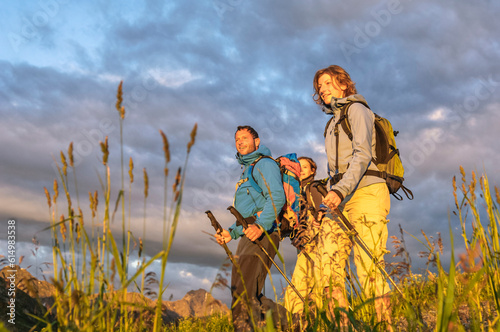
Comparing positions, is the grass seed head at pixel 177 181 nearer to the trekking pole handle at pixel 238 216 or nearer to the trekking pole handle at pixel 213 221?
the trekking pole handle at pixel 238 216

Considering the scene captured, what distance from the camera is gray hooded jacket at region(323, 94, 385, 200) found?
3.85 m

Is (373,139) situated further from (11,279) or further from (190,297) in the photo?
(190,297)

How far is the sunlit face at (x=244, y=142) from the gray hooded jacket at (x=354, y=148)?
4.47 feet

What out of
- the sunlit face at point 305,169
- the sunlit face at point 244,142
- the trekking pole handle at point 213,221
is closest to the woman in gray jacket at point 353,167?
the sunlit face at point 244,142

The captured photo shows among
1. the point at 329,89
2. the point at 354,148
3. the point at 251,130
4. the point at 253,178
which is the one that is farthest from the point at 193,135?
the point at 251,130

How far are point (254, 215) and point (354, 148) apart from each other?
1.76 meters

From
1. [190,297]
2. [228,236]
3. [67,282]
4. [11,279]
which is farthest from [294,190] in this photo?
[190,297]

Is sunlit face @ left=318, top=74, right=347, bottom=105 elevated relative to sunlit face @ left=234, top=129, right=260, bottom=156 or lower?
elevated

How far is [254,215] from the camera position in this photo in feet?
17.1

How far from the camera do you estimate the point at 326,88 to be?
184 inches

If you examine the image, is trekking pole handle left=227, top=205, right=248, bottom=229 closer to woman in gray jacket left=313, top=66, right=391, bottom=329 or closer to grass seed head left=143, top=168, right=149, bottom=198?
woman in gray jacket left=313, top=66, right=391, bottom=329

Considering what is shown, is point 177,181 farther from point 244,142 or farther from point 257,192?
point 244,142

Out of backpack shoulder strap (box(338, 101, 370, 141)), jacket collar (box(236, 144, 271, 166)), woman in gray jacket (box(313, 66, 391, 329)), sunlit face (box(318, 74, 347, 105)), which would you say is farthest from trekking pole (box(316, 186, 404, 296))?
jacket collar (box(236, 144, 271, 166))

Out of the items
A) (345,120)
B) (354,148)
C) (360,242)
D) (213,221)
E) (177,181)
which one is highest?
(345,120)
